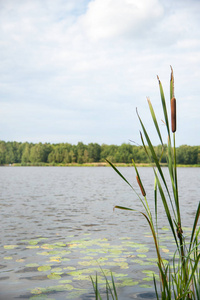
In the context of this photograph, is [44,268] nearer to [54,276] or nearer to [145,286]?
[54,276]

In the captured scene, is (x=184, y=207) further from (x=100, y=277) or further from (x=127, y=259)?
(x=100, y=277)

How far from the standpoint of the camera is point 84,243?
7.13 meters

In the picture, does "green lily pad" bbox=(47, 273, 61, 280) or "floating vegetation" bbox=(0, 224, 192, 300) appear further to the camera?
"green lily pad" bbox=(47, 273, 61, 280)

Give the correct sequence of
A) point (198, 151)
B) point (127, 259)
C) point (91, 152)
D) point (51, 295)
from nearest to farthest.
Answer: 1. point (51, 295)
2. point (127, 259)
3. point (198, 151)
4. point (91, 152)

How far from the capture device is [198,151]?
8850cm

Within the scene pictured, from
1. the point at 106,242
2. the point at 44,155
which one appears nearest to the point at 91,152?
the point at 44,155

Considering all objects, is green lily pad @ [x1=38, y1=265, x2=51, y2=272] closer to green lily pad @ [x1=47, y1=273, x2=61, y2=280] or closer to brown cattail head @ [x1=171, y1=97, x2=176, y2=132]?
green lily pad @ [x1=47, y1=273, x2=61, y2=280]

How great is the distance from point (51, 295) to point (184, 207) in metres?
10.6

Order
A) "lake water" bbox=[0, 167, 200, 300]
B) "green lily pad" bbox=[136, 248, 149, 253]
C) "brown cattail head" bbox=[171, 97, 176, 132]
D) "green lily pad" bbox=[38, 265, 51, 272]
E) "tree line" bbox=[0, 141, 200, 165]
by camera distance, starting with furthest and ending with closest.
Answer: "tree line" bbox=[0, 141, 200, 165] < "green lily pad" bbox=[136, 248, 149, 253] < "green lily pad" bbox=[38, 265, 51, 272] < "lake water" bbox=[0, 167, 200, 300] < "brown cattail head" bbox=[171, 97, 176, 132]

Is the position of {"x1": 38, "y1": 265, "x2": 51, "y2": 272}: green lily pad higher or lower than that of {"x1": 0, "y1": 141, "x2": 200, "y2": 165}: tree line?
lower

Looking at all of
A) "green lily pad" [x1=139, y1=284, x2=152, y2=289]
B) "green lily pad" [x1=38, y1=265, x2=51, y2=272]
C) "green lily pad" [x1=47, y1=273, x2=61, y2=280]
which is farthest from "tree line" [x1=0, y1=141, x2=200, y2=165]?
"green lily pad" [x1=139, y1=284, x2=152, y2=289]

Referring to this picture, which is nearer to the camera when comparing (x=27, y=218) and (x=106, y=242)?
(x=106, y=242)

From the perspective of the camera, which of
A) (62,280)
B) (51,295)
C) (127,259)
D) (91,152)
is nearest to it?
(51,295)

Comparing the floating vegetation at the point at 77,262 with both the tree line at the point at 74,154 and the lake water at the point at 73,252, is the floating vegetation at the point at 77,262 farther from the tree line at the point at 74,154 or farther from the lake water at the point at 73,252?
the tree line at the point at 74,154
